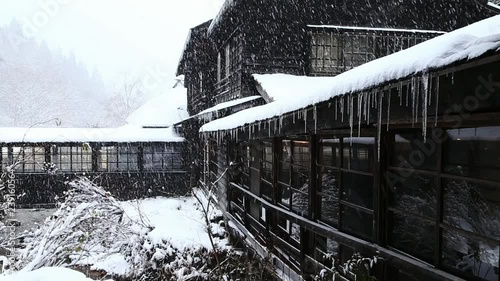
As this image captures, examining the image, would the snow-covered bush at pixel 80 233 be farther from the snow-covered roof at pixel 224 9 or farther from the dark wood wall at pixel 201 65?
the dark wood wall at pixel 201 65

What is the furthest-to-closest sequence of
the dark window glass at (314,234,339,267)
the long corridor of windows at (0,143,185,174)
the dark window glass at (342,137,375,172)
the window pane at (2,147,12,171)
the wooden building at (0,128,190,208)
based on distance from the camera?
the long corridor of windows at (0,143,185,174), the wooden building at (0,128,190,208), the window pane at (2,147,12,171), the dark window glass at (314,234,339,267), the dark window glass at (342,137,375,172)

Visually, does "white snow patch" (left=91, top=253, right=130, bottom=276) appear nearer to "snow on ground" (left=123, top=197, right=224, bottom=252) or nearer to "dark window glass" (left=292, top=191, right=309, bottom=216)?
"snow on ground" (left=123, top=197, right=224, bottom=252)

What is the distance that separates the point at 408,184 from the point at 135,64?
410 feet

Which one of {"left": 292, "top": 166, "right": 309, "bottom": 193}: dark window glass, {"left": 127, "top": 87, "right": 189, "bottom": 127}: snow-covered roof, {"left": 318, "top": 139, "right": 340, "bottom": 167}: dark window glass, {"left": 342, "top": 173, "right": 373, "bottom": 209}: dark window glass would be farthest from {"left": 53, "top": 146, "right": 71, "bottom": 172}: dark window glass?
{"left": 342, "top": 173, "right": 373, "bottom": 209}: dark window glass

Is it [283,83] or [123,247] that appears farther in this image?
[283,83]

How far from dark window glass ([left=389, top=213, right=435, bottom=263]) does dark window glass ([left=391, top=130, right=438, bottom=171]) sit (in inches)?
22.0

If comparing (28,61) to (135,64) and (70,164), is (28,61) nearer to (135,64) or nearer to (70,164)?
(135,64)

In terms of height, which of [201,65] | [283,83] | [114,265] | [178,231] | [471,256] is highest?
[201,65]

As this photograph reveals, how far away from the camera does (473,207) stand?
360 centimetres

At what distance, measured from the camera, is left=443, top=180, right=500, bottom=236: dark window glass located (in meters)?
3.43

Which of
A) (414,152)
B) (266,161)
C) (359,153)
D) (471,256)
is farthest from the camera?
(266,161)

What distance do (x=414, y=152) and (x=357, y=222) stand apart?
1645 millimetres

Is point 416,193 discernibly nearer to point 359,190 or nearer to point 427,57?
point 359,190

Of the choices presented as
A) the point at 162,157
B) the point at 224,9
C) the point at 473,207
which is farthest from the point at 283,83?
the point at 162,157
